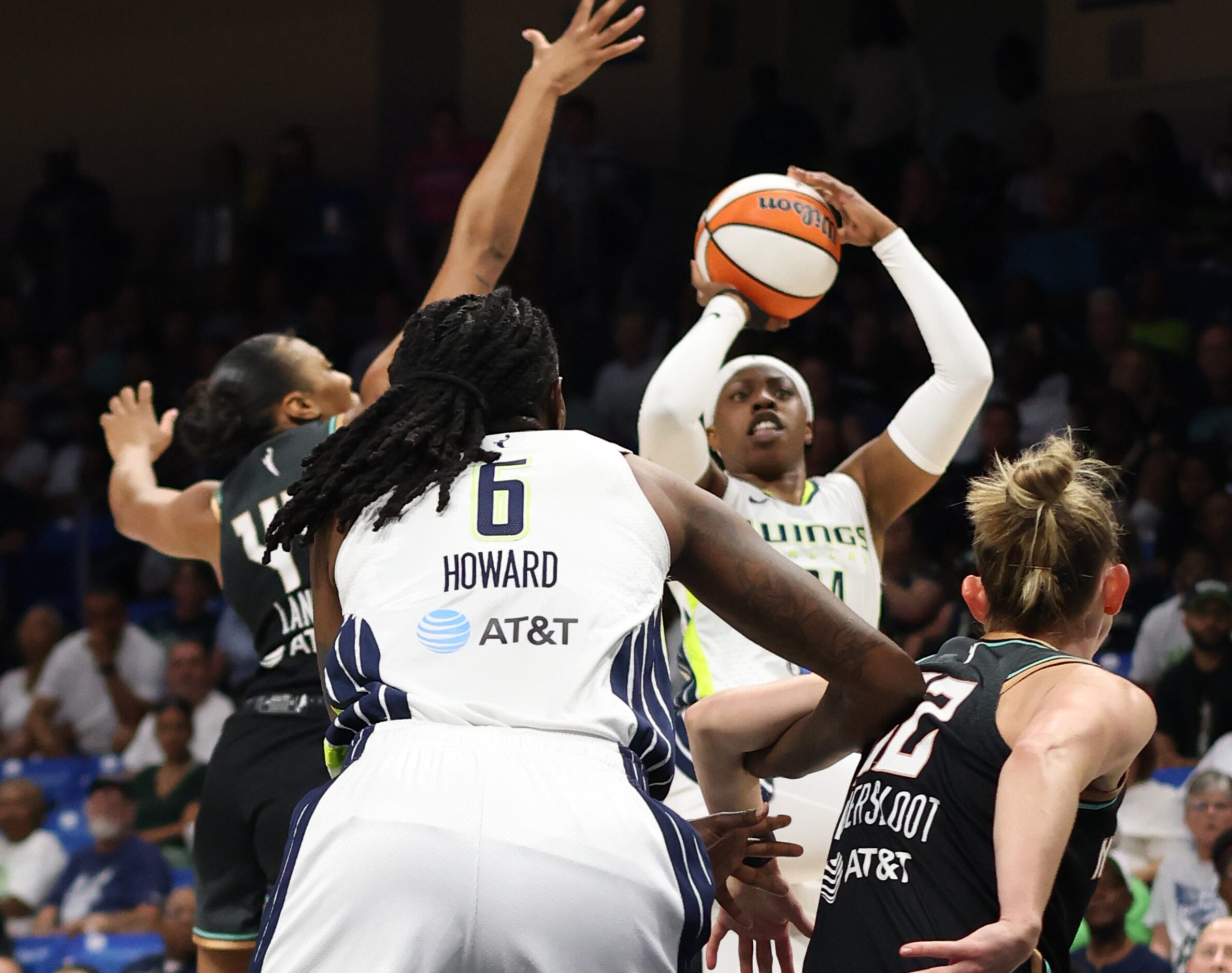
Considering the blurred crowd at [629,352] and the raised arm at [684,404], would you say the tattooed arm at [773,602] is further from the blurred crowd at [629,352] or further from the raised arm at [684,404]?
the blurred crowd at [629,352]

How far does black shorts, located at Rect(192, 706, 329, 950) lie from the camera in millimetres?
3625

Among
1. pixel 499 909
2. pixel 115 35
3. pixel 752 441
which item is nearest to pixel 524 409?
pixel 499 909

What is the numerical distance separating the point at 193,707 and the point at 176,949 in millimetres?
1677

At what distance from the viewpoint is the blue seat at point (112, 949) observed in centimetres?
714

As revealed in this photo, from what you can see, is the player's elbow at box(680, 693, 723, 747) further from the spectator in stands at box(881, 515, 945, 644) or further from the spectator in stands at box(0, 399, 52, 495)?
the spectator in stands at box(0, 399, 52, 495)

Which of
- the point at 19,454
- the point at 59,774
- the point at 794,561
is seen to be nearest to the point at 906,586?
the point at 794,561

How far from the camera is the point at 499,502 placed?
89.2 inches

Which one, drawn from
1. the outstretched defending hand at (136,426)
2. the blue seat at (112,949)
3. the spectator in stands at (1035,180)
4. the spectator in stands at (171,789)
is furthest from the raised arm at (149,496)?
the spectator in stands at (1035,180)

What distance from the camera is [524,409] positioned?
247cm

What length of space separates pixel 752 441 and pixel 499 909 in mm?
2250

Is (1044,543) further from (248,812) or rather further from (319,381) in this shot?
(319,381)

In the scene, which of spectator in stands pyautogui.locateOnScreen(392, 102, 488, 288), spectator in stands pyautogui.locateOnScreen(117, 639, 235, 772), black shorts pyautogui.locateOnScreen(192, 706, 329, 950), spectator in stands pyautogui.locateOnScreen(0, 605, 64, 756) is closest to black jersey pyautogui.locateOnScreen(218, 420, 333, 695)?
black shorts pyautogui.locateOnScreen(192, 706, 329, 950)

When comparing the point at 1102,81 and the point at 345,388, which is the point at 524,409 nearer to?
the point at 345,388

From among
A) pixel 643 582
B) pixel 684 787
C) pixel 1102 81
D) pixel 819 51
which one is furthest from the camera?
pixel 819 51
